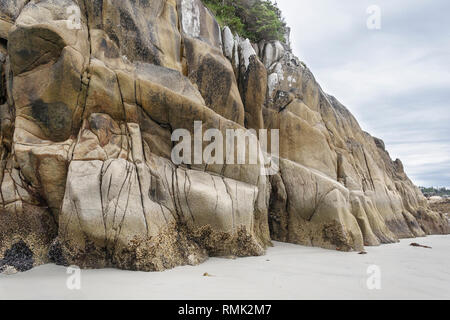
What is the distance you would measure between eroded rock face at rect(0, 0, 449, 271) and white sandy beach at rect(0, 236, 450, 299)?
473mm

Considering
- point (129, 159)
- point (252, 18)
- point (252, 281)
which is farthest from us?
point (252, 18)

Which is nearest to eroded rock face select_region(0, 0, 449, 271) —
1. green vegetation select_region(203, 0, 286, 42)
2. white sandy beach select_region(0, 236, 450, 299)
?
white sandy beach select_region(0, 236, 450, 299)

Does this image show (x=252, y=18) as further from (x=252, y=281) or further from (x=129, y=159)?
(x=252, y=281)

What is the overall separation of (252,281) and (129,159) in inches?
124

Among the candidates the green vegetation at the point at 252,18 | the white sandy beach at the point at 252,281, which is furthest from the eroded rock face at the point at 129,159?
the green vegetation at the point at 252,18

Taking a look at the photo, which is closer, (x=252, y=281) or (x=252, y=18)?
(x=252, y=281)

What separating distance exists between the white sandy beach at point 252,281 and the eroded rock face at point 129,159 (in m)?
0.47

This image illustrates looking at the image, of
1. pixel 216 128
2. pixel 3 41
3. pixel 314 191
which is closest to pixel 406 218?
pixel 314 191

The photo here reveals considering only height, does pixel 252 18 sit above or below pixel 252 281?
above

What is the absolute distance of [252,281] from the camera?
4312 millimetres

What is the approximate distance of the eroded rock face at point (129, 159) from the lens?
5.01m

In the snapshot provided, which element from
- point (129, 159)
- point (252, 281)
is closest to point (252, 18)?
point (129, 159)

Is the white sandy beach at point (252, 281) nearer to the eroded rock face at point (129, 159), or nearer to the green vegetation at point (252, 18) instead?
the eroded rock face at point (129, 159)
